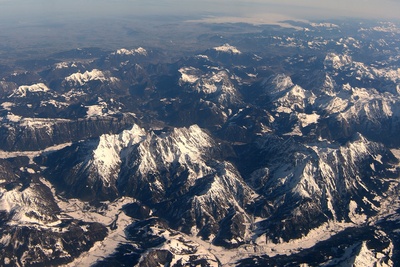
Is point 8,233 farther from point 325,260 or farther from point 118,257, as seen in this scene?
point 325,260

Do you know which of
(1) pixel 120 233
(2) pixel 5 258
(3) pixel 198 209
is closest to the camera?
(2) pixel 5 258

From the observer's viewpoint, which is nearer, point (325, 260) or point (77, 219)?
point (325, 260)

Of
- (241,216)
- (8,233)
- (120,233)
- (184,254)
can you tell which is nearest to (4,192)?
(8,233)

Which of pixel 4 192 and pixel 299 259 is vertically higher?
pixel 4 192

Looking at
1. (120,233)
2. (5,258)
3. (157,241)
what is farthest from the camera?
(120,233)

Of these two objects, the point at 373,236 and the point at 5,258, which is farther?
the point at 373,236

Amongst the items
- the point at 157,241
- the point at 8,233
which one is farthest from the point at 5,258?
the point at 157,241

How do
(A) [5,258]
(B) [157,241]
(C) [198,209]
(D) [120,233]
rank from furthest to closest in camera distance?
(C) [198,209] → (D) [120,233] → (B) [157,241] → (A) [5,258]

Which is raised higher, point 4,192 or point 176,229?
point 4,192

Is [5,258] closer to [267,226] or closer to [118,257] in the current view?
[118,257]

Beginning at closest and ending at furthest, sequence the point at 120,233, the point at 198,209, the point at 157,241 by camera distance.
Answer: the point at 157,241, the point at 120,233, the point at 198,209
